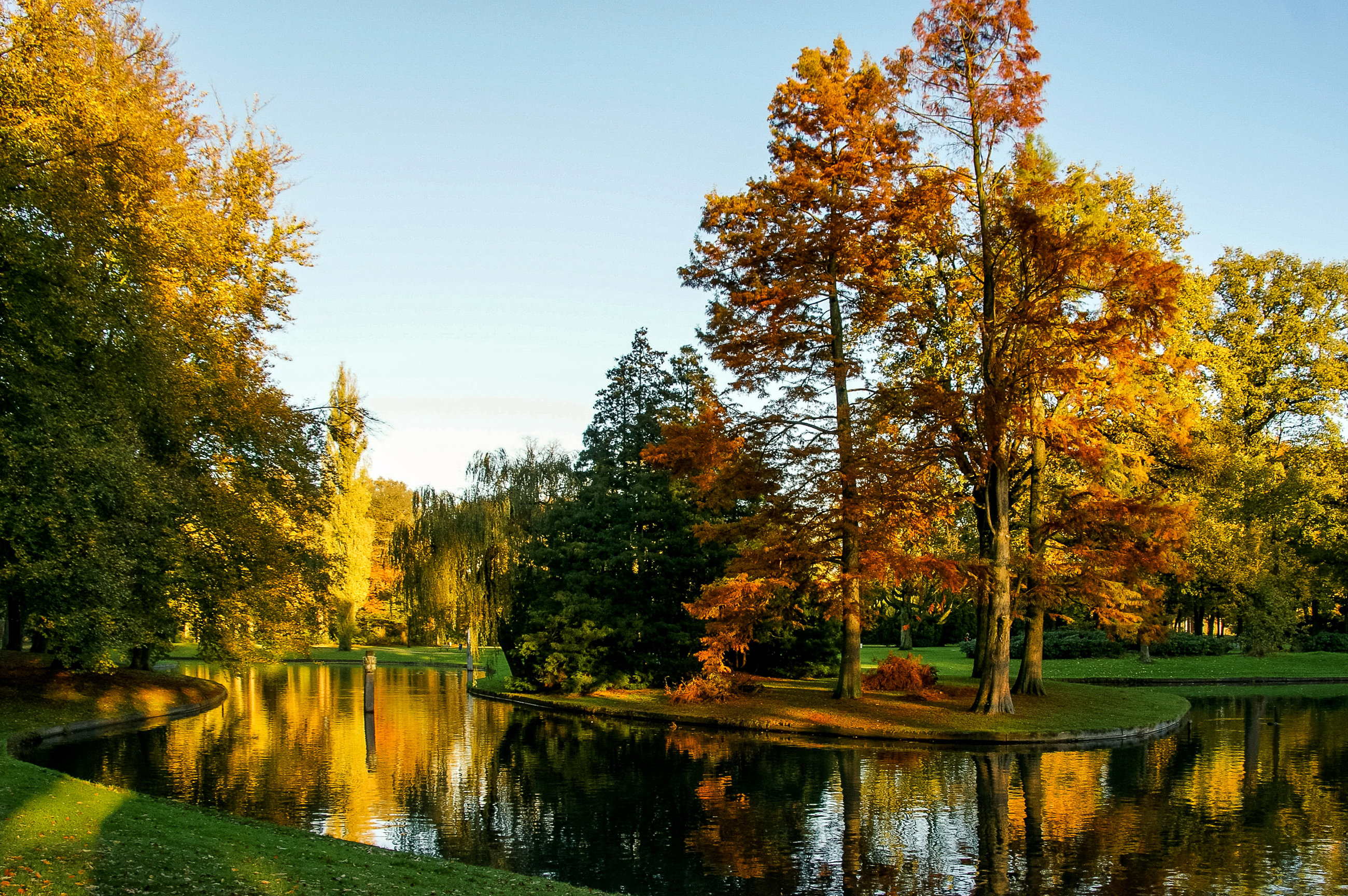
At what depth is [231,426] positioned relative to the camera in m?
27.1

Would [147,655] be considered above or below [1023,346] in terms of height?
below

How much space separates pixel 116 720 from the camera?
2623cm

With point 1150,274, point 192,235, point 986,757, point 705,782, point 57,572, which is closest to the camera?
point 705,782

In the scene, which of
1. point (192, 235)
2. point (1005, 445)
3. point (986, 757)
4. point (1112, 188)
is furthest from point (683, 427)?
point (1112, 188)

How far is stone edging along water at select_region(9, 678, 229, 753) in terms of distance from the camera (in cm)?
2192

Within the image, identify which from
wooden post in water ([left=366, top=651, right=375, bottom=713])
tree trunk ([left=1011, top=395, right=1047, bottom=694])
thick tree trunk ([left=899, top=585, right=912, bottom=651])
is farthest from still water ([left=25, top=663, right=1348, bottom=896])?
thick tree trunk ([left=899, top=585, right=912, bottom=651])

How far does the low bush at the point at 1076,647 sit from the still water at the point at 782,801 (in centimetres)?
2079

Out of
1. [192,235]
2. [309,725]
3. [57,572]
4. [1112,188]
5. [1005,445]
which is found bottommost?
[309,725]

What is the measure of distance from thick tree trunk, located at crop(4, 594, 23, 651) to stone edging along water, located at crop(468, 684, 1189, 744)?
55.6ft

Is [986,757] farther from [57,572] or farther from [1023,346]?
[57,572]

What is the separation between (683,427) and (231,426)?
12.2 m

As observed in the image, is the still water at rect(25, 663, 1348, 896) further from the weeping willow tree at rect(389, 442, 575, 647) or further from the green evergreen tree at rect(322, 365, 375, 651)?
the green evergreen tree at rect(322, 365, 375, 651)

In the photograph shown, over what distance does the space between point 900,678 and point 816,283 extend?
447 inches

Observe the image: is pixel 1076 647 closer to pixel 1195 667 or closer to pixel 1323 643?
pixel 1195 667
